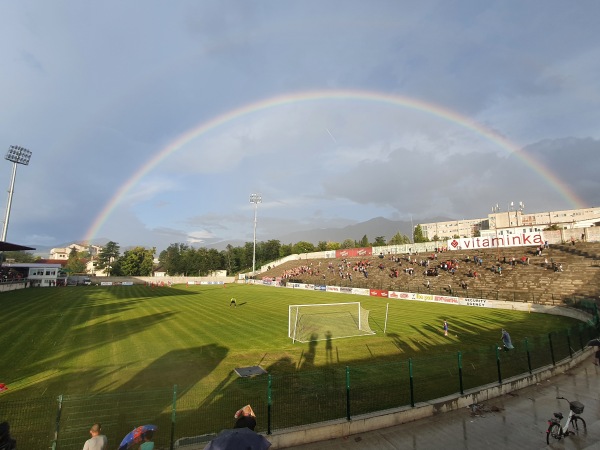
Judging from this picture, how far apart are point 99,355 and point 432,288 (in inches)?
1908

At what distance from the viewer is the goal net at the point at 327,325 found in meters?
24.8

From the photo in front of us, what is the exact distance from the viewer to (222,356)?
1894 cm

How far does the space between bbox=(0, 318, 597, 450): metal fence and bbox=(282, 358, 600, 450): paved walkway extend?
3.42 feet

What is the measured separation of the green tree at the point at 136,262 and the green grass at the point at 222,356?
104 metres

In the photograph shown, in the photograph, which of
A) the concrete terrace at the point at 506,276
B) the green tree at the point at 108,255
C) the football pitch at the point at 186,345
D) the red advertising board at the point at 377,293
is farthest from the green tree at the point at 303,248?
the football pitch at the point at 186,345

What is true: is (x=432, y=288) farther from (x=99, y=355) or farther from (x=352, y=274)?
(x=99, y=355)

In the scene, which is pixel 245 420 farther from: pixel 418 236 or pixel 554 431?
pixel 418 236

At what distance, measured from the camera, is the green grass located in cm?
1331

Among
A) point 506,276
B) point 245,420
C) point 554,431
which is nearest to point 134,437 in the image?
point 245,420

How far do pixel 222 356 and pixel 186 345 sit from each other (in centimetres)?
402

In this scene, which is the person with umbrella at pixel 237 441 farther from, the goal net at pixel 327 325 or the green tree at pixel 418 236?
the green tree at pixel 418 236

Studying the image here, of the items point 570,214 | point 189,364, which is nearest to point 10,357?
point 189,364

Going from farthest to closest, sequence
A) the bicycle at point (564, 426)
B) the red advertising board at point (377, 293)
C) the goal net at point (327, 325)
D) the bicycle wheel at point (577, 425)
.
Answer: the red advertising board at point (377, 293), the goal net at point (327, 325), the bicycle wheel at point (577, 425), the bicycle at point (564, 426)

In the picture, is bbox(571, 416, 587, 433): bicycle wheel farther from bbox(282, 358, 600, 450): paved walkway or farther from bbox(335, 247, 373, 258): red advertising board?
bbox(335, 247, 373, 258): red advertising board
